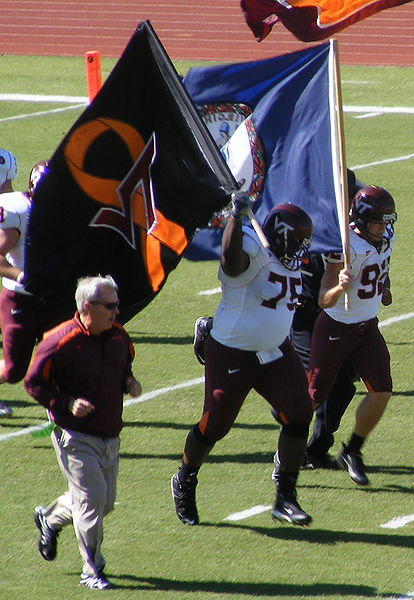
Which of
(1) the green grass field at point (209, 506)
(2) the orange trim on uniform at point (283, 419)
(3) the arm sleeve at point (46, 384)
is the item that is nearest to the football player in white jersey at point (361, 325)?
(1) the green grass field at point (209, 506)

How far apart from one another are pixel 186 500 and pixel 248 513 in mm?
427

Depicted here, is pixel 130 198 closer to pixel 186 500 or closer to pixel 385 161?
pixel 186 500

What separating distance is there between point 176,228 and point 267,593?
2.06 metres

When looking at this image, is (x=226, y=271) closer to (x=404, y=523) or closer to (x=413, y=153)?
(x=404, y=523)

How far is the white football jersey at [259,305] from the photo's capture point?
290 inches

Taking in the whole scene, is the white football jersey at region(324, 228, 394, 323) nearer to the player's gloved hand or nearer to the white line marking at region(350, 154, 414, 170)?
the player's gloved hand

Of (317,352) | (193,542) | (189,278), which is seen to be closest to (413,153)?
(189,278)

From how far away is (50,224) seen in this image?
7.36 metres

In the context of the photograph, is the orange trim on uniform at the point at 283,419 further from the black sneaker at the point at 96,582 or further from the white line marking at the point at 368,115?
the white line marking at the point at 368,115

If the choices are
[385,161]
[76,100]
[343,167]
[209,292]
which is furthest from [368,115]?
[343,167]

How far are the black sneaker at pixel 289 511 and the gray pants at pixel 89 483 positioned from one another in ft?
4.06

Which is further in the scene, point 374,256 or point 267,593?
point 374,256

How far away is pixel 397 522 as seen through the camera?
303 inches

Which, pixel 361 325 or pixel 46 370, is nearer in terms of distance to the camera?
pixel 46 370
